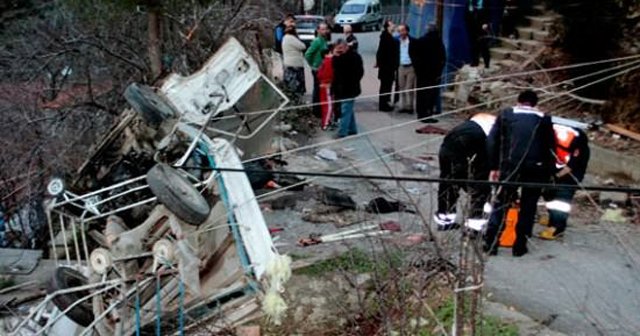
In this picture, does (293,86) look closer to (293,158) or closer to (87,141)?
(293,158)

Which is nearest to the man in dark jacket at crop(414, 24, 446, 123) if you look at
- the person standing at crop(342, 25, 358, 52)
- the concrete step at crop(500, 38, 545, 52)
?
the person standing at crop(342, 25, 358, 52)

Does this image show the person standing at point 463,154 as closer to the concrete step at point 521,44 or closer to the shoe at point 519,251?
the shoe at point 519,251

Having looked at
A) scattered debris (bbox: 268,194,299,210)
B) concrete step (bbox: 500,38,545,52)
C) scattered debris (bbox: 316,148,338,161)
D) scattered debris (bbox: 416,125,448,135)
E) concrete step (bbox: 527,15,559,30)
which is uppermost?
concrete step (bbox: 527,15,559,30)

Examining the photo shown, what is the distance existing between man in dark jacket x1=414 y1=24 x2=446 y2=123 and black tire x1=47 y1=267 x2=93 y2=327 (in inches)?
302

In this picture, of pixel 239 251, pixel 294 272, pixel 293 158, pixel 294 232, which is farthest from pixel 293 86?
pixel 239 251

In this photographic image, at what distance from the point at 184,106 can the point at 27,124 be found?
480 centimetres

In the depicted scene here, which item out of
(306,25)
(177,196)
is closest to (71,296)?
(177,196)

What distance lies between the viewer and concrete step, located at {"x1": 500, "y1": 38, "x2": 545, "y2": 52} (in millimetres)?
14195

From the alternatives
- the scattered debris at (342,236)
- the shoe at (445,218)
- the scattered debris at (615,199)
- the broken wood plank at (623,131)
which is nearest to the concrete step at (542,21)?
the broken wood plank at (623,131)

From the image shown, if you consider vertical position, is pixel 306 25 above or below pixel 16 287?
below

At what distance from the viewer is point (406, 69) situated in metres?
14.2

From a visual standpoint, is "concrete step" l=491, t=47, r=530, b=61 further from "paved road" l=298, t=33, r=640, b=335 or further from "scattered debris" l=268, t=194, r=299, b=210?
"scattered debris" l=268, t=194, r=299, b=210

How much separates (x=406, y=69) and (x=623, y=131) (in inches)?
157

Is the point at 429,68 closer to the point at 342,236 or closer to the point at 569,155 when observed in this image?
the point at 342,236
